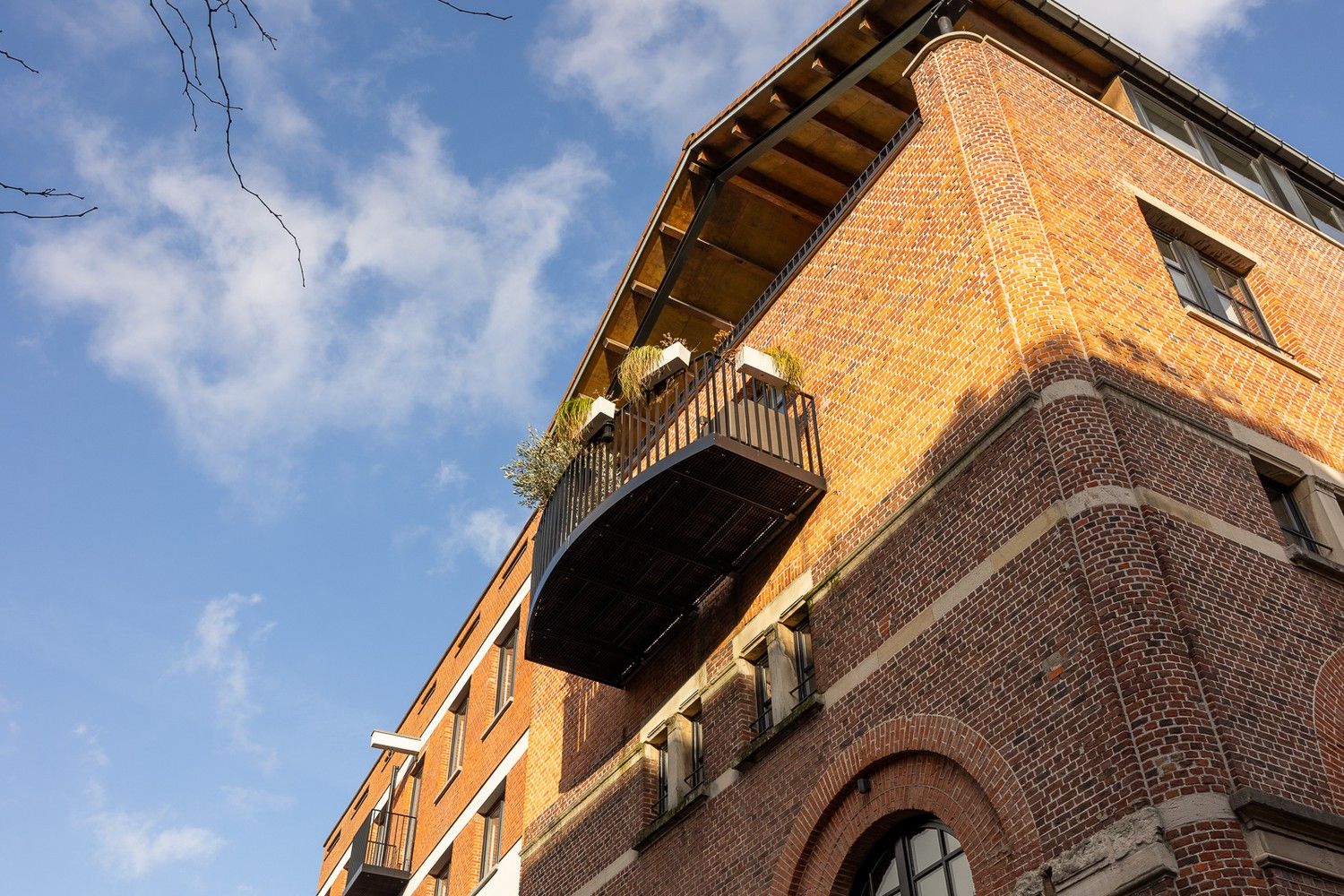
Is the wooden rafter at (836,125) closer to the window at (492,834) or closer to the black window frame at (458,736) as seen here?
the window at (492,834)

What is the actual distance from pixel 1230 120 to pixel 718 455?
9633 millimetres

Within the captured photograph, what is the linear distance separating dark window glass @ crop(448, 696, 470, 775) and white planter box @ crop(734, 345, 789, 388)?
12.2 m

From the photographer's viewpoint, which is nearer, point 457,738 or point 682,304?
point 682,304

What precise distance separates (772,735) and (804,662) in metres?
0.98

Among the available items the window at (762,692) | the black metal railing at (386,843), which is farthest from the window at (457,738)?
the window at (762,692)

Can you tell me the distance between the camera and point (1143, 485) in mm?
9883

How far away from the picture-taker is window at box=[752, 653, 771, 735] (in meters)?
13.1

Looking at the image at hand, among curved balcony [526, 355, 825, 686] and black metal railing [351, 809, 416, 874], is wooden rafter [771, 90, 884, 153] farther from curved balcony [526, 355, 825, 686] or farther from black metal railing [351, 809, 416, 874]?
black metal railing [351, 809, 416, 874]

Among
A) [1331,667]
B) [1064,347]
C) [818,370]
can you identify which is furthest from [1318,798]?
[818,370]

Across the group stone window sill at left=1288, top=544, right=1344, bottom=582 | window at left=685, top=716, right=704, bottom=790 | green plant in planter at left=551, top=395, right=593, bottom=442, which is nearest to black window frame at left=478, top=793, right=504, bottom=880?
green plant in planter at left=551, top=395, right=593, bottom=442

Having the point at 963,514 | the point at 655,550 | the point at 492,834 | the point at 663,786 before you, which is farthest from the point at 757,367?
the point at 492,834

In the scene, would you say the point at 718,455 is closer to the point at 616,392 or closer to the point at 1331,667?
the point at 1331,667

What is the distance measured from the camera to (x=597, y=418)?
16797 millimetres

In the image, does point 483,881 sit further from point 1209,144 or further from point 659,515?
point 1209,144
